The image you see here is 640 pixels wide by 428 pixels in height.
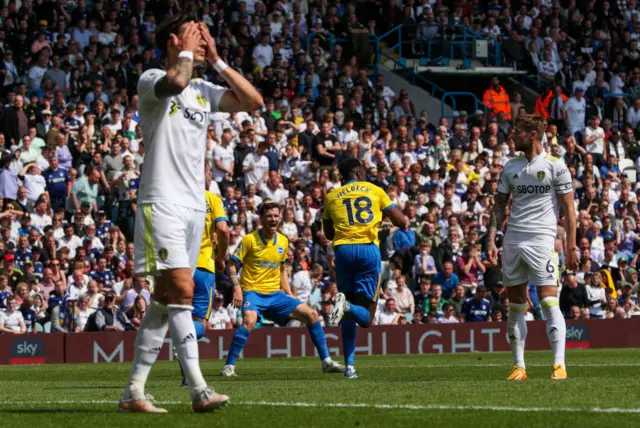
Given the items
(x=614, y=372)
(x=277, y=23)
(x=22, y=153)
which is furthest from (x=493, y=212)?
(x=277, y=23)

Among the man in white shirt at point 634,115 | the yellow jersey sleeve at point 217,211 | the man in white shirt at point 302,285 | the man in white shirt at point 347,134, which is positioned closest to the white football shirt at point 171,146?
the yellow jersey sleeve at point 217,211

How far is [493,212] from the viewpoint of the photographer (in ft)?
36.8

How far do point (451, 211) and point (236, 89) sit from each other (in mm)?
17371

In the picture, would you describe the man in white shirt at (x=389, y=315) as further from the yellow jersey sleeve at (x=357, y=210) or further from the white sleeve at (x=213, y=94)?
the white sleeve at (x=213, y=94)

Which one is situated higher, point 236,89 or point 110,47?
point 110,47

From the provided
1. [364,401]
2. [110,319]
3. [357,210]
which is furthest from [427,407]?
[110,319]

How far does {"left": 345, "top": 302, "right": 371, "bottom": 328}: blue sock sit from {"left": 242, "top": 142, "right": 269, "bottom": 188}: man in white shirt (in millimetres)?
11476

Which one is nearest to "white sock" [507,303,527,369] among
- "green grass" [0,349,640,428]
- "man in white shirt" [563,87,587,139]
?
"green grass" [0,349,640,428]

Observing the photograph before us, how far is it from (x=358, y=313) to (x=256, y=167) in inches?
460

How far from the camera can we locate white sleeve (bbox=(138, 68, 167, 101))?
7.47 m

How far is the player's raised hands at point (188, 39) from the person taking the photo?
7.48m

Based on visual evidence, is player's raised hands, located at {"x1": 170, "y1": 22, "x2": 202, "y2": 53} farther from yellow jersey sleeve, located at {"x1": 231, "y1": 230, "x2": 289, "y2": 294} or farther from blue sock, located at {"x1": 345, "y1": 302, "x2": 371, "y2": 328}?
yellow jersey sleeve, located at {"x1": 231, "y1": 230, "x2": 289, "y2": 294}

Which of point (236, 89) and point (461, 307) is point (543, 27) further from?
point (236, 89)

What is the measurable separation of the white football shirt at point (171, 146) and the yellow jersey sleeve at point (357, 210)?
520cm
